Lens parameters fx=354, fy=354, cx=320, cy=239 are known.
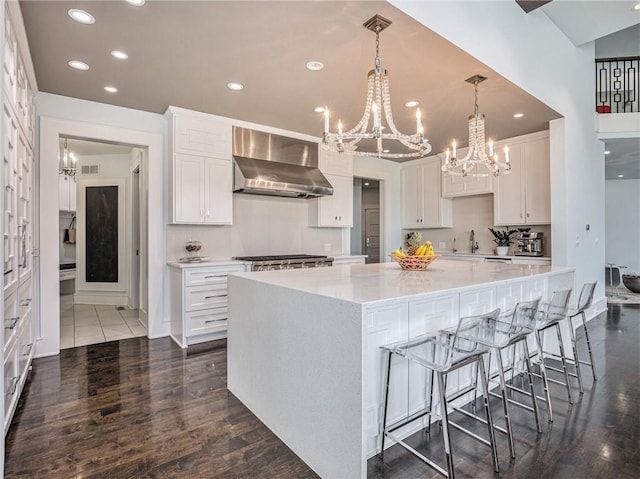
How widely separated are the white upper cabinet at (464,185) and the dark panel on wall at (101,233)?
5.82 metres

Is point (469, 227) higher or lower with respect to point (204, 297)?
higher

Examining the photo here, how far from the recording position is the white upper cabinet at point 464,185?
5479 millimetres

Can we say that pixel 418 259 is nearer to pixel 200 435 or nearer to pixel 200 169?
pixel 200 435

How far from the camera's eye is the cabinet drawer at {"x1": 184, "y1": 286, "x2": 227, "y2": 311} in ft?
12.5

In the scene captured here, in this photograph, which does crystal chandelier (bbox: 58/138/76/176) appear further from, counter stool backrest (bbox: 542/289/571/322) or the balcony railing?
the balcony railing

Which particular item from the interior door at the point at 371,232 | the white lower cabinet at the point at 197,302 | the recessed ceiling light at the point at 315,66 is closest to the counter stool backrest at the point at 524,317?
the recessed ceiling light at the point at 315,66

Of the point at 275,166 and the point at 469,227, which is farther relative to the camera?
the point at 469,227

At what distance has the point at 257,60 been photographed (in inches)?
115

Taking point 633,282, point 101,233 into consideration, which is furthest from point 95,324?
point 633,282

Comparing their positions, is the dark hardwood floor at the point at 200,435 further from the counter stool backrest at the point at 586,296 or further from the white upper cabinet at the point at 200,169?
the white upper cabinet at the point at 200,169

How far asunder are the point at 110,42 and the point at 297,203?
309 cm

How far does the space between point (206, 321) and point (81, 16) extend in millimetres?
2879

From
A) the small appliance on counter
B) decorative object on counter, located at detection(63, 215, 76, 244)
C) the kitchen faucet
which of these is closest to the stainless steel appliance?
the kitchen faucet

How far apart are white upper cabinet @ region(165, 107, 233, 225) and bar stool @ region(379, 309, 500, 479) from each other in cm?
307
